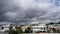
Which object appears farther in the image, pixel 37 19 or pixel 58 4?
pixel 37 19

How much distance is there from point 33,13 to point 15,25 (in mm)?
477

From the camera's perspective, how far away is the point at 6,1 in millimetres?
2602

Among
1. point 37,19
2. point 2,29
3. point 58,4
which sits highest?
point 58,4

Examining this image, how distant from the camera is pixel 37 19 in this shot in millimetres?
2695

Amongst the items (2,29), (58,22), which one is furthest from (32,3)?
(2,29)

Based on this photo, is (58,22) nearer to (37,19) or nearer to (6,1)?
(37,19)

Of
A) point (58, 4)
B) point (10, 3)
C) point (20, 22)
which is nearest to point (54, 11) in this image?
point (58, 4)

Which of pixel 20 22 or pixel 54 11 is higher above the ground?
pixel 54 11

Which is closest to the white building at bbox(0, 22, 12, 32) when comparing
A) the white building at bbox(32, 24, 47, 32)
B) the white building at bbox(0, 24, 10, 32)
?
the white building at bbox(0, 24, 10, 32)

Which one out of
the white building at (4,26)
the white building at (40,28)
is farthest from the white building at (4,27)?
the white building at (40,28)

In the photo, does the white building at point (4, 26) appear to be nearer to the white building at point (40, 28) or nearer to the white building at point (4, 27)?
the white building at point (4, 27)

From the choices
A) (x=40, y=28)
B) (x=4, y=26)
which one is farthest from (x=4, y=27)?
(x=40, y=28)

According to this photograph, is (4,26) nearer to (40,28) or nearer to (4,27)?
(4,27)

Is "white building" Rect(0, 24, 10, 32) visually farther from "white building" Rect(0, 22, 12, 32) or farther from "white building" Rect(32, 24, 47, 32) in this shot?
"white building" Rect(32, 24, 47, 32)
